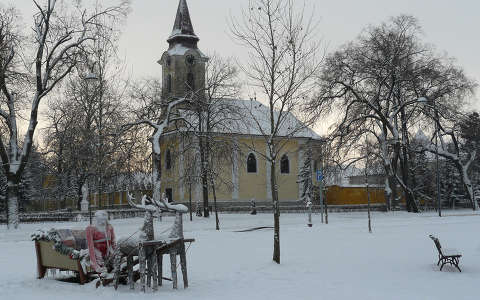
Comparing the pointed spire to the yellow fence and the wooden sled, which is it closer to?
the yellow fence

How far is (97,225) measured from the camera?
33.1 ft

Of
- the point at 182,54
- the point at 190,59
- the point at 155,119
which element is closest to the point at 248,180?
the point at 190,59

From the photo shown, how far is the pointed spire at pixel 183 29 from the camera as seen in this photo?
5066 centimetres

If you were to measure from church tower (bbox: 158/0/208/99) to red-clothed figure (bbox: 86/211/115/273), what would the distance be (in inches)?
1541

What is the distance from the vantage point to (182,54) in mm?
49906

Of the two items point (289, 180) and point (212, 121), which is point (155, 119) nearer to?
point (212, 121)

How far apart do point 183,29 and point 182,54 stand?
280 cm

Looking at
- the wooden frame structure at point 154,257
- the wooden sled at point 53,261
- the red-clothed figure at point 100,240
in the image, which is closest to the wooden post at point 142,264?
the wooden frame structure at point 154,257

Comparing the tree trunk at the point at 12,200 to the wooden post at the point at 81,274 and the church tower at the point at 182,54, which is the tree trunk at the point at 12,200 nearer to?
the wooden post at the point at 81,274

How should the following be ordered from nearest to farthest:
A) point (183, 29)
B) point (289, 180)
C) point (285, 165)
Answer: point (183, 29) < point (289, 180) < point (285, 165)

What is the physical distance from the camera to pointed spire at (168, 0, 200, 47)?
50656 mm

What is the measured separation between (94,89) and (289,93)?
23.1 meters

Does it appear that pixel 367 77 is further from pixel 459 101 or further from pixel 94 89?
pixel 94 89

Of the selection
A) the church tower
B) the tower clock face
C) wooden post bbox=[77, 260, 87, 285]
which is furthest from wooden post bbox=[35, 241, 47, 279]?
the tower clock face
